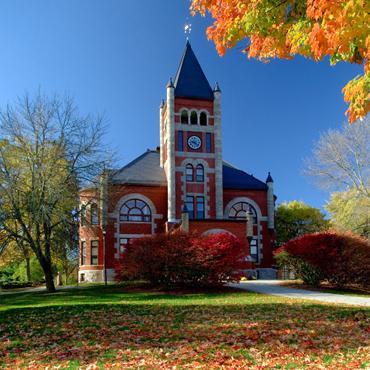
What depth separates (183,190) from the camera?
36.5 metres

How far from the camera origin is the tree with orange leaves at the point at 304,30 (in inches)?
200

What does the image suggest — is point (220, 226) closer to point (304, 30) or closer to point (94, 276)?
point (94, 276)

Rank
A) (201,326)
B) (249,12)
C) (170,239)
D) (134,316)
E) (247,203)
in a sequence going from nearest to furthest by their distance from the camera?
(249,12) < (201,326) < (134,316) < (170,239) < (247,203)

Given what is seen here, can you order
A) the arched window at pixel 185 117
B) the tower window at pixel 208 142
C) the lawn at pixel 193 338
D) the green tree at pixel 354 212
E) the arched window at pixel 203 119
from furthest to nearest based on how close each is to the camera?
the arched window at pixel 203 119
the arched window at pixel 185 117
the tower window at pixel 208 142
the green tree at pixel 354 212
the lawn at pixel 193 338

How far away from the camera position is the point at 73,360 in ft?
22.5

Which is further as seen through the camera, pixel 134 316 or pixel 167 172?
pixel 167 172

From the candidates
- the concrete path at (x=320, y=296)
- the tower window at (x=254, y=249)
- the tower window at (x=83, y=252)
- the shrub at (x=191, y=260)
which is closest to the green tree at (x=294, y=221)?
the tower window at (x=254, y=249)

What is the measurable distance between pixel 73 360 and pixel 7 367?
3.37ft

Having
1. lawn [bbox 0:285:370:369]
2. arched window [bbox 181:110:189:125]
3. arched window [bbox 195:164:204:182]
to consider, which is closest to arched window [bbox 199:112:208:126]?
arched window [bbox 181:110:189:125]

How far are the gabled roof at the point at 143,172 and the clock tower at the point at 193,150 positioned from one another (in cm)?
83

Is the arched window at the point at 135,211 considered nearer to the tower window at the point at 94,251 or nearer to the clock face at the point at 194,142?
A: the tower window at the point at 94,251

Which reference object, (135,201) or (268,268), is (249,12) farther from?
(268,268)

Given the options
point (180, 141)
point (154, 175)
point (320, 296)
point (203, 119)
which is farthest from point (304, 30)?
point (203, 119)

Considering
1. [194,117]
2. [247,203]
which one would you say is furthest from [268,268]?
[194,117]
